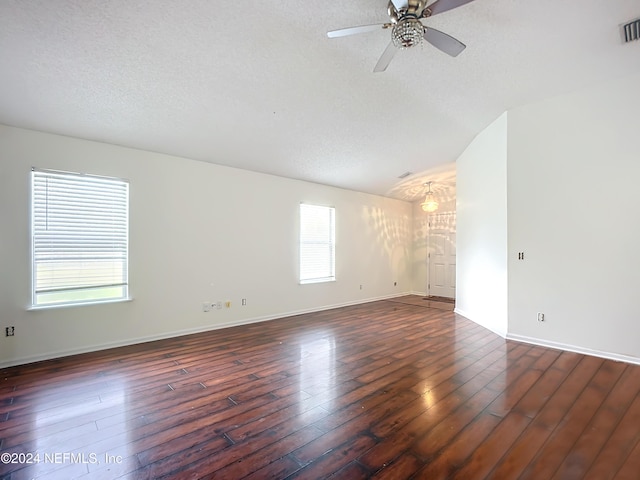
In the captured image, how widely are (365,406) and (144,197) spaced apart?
3.62 metres

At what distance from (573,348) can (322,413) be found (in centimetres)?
328

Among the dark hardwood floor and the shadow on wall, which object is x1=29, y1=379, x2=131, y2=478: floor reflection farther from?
the shadow on wall

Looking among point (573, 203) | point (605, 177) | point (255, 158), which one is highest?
point (255, 158)

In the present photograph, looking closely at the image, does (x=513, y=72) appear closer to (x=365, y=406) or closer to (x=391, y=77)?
(x=391, y=77)

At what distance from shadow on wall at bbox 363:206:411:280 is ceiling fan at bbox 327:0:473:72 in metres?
4.93

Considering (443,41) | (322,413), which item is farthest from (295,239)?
(443,41)

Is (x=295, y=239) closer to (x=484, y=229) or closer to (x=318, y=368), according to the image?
(x=318, y=368)

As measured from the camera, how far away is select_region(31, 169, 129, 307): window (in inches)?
136

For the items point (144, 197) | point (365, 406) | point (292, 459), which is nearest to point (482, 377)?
point (365, 406)

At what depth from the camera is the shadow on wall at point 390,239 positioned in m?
7.28

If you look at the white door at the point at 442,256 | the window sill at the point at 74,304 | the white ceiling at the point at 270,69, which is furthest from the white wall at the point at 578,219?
the window sill at the point at 74,304

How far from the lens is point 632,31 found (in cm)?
264

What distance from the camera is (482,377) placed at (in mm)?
2975

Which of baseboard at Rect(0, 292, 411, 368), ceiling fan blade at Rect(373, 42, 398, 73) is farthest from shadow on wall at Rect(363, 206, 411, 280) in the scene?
ceiling fan blade at Rect(373, 42, 398, 73)
